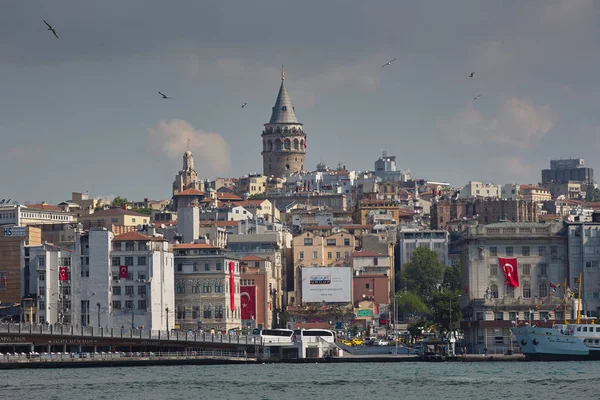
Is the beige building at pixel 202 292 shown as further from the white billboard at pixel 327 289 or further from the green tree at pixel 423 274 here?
the green tree at pixel 423 274

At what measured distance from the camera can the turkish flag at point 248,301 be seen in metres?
173

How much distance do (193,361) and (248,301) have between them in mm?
41540

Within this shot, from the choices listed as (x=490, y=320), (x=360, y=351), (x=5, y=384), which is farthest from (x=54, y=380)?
(x=490, y=320)

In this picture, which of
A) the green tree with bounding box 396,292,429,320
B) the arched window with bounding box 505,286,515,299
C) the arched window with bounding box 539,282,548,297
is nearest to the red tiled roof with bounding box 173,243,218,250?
the green tree with bounding box 396,292,429,320

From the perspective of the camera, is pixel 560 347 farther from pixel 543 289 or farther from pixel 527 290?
pixel 543 289

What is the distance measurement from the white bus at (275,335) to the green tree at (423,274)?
5113cm

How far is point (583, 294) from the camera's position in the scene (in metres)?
154

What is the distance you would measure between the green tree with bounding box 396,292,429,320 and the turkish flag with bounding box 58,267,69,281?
4216 cm

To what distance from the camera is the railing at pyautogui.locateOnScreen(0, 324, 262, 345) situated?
439ft

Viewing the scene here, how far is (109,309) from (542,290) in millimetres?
38847

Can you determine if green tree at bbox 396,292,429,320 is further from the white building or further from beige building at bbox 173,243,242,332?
the white building

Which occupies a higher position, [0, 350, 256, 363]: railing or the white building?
the white building

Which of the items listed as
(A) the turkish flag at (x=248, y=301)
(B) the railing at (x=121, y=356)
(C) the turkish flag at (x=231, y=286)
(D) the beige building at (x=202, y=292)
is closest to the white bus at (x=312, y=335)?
(B) the railing at (x=121, y=356)

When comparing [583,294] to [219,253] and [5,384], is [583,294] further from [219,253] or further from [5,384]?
[5,384]
